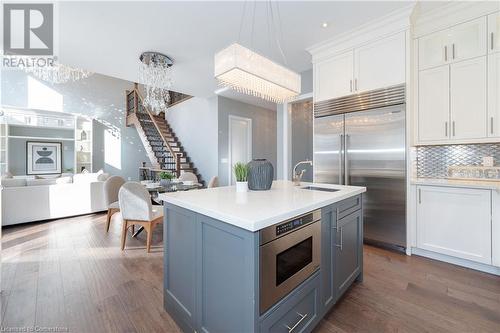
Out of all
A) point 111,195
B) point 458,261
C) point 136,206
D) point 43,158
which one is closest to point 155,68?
point 111,195

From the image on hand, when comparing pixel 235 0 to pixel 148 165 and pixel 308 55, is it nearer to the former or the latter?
pixel 308 55

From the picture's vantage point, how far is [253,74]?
168 centimetres

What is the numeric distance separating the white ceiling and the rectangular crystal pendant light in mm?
1105

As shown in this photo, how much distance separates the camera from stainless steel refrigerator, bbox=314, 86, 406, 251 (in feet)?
9.05

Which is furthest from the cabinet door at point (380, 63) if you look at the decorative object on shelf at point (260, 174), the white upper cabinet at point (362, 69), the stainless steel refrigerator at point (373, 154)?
the decorative object on shelf at point (260, 174)

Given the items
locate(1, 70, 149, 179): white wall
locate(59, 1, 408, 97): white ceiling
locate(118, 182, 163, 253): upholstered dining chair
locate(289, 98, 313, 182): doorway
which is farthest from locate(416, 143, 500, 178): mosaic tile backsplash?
locate(1, 70, 149, 179): white wall

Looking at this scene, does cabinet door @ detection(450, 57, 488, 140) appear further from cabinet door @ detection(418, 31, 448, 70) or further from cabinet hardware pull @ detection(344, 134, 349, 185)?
cabinet hardware pull @ detection(344, 134, 349, 185)

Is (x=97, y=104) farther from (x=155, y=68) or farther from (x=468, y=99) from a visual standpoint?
(x=468, y=99)

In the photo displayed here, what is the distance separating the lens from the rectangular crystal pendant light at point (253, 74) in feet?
5.27

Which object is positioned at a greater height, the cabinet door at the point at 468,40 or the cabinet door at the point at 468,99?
the cabinet door at the point at 468,40

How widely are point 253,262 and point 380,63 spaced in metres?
2.99

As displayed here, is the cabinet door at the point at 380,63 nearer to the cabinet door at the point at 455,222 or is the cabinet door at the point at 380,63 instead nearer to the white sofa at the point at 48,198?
the cabinet door at the point at 455,222

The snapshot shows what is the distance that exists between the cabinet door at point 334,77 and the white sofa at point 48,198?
15.1 feet

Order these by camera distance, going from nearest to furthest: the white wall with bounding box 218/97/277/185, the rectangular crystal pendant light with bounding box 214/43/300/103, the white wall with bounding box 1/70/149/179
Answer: the rectangular crystal pendant light with bounding box 214/43/300/103 < the white wall with bounding box 218/97/277/185 < the white wall with bounding box 1/70/149/179
